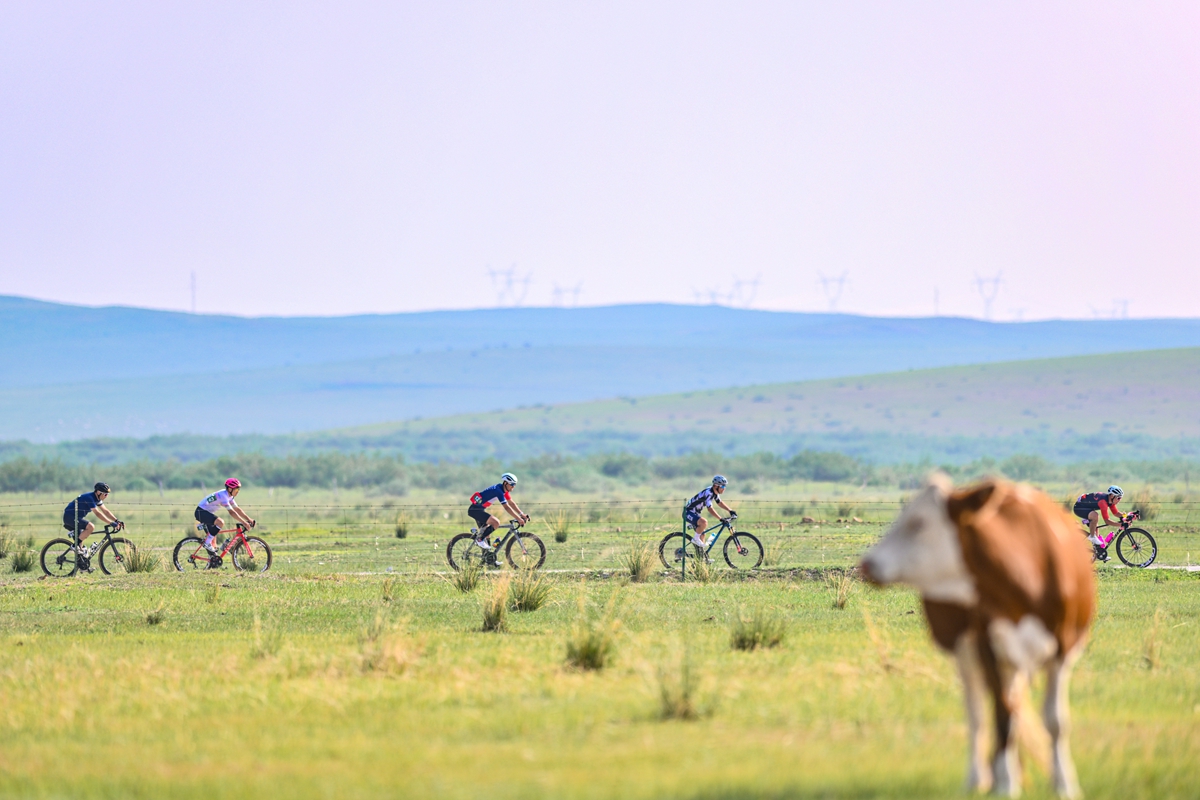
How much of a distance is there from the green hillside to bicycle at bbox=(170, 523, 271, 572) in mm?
115846

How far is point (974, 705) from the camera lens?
29.0ft

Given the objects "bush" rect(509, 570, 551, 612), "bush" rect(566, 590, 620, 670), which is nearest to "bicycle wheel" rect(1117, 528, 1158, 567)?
"bush" rect(509, 570, 551, 612)

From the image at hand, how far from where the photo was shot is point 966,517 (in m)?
8.58

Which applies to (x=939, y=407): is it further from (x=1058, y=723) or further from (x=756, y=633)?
(x=1058, y=723)

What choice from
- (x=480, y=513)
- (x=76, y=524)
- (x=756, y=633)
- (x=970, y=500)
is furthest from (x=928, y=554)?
(x=76, y=524)

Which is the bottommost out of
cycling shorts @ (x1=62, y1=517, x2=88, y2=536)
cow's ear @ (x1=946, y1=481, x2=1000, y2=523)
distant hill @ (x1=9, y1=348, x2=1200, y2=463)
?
cycling shorts @ (x1=62, y1=517, x2=88, y2=536)

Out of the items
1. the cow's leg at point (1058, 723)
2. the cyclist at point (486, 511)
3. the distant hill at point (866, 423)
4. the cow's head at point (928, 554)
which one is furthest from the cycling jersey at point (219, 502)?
the distant hill at point (866, 423)

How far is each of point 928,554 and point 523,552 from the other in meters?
19.8

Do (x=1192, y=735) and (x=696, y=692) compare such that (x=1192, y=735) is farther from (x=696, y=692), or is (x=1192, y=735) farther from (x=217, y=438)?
(x=217, y=438)

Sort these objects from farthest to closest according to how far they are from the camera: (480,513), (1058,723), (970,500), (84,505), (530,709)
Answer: (84,505) → (480,513) → (530,709) → (1058,723) → (970,500)

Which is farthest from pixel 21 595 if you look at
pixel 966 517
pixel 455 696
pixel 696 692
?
pixel 966 517

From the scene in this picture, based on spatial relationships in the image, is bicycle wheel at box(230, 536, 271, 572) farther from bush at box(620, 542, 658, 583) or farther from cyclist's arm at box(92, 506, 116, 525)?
bush at box(620, 542, 658, 583)

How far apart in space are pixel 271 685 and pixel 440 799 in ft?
16.8

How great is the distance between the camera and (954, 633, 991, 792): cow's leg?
8.77 metres
